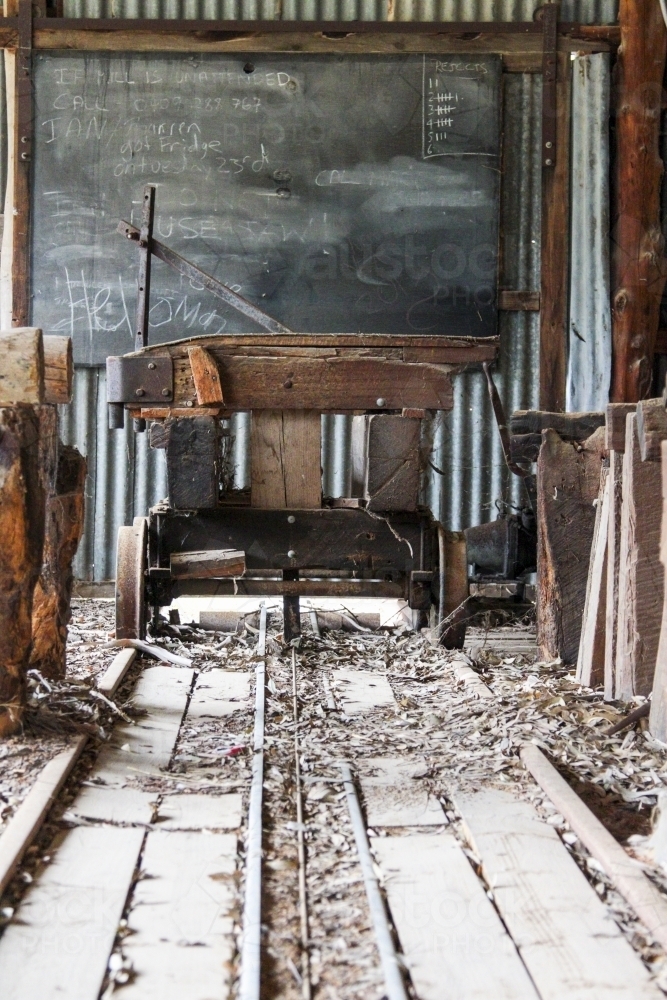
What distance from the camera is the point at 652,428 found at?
12.2ft

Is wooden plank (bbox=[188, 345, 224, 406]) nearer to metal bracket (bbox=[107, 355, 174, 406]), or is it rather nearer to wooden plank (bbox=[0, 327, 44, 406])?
metal bracket (bbox=[107, 355, 174, 406])

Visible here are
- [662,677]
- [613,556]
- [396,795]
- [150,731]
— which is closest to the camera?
[396,795]

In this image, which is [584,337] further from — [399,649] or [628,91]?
[399,649]

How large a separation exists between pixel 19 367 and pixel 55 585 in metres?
1.13

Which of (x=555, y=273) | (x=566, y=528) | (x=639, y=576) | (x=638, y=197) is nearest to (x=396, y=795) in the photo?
(x=639, y=576)

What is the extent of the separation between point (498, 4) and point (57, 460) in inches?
238

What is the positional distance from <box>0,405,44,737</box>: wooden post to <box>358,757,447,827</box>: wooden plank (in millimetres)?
1200

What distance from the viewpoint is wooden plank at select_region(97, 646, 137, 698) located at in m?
4.46

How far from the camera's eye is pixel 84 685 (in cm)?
441

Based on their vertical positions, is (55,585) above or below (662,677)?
above

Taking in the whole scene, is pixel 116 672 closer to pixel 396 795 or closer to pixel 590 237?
pixel 396 795

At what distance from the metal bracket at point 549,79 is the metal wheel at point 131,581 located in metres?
4.82

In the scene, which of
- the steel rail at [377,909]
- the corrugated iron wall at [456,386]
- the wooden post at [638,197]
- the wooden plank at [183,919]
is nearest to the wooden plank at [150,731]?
the wooden plank at [183,919]

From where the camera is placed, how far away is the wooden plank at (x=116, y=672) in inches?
176
